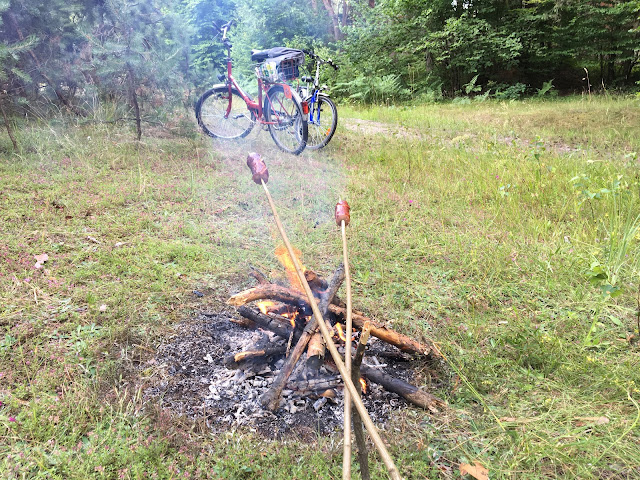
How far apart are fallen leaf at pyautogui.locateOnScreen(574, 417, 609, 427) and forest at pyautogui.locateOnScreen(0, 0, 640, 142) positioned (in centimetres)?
604

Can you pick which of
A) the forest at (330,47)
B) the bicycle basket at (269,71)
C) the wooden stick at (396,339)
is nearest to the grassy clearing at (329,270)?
the wooden stick at (396,339)

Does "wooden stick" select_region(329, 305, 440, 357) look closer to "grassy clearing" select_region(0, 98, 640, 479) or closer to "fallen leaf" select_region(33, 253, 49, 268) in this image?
"grassy clearing" select_region(0, 98, 640, 479)

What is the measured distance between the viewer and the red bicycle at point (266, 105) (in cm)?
590

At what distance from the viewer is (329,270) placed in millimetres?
3145

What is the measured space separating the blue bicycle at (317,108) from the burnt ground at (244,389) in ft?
13.8

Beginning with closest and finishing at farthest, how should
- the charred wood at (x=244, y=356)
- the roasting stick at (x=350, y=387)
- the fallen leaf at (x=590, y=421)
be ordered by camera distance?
the roasting stick at (x=350, y=387), the fallen leaf at (x=590, y=421), the charred wood at (x=244, y=356)

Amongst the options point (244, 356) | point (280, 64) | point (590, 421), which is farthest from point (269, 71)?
point (590, 421)

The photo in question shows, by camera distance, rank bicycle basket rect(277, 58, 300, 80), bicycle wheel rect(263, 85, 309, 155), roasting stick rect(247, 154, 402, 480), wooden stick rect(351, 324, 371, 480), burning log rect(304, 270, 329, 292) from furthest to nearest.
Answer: bicycle basket rect(277, 58, 300, 80)
bicycle wheel rect(263, 85, 309, 155)
burning log rect(304, 270, 329, 292)
wooden stick rect(351, 324, 371, 480)
roasting stick rect(247, 154, 402, 480)

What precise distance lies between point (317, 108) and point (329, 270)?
3512 millimetres

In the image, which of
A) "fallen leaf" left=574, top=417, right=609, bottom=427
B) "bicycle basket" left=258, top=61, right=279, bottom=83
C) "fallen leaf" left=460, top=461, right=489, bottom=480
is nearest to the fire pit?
"fallen leaf" left=460, top=461, right=489, bottom=480

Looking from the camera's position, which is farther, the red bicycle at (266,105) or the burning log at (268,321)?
the red bicycle at (266,105)

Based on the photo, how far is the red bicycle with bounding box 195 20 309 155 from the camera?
19.4ft

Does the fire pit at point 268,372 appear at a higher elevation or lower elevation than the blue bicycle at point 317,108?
lower

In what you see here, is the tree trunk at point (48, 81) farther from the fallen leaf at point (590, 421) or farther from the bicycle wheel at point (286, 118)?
the fallen leaf at point (590, 421)
